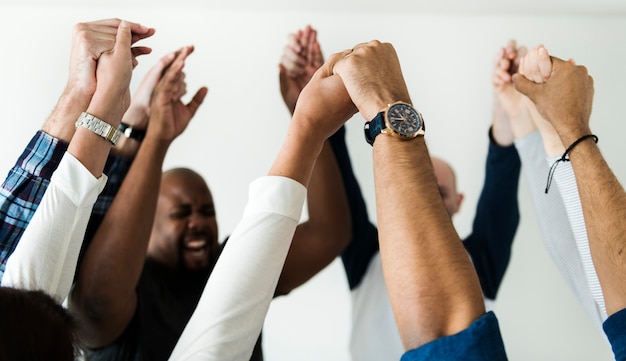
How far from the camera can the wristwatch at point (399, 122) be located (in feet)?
1.95

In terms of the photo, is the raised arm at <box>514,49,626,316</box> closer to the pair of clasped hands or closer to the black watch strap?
the pair of clasped hands

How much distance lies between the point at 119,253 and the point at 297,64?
2.10 ft

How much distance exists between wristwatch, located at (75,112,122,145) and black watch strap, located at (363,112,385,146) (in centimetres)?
38

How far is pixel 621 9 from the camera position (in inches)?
91.7

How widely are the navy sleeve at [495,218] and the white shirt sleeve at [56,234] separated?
122cm

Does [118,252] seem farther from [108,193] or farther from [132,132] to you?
[132,132]

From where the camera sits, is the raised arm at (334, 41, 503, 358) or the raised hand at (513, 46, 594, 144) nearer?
the raised arm at (334, 41, 503, 358)

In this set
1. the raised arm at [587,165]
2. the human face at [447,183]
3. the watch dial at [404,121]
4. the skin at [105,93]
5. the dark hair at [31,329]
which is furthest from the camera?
the human face at [447,183]

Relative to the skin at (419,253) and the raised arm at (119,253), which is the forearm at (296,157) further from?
the raised arm at (119,253)

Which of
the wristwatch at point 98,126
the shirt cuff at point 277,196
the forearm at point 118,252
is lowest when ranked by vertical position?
the forearm at point 118,252

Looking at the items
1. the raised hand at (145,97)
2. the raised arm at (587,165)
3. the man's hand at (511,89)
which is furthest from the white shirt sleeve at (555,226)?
the raised hand at (145,97)

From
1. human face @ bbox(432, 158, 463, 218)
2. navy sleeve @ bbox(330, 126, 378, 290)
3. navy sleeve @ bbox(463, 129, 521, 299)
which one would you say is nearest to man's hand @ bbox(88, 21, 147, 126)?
navy sleeve @ bbox(330, 126, 378, 290)

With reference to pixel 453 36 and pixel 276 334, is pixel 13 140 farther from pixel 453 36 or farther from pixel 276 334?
pixel 453 36

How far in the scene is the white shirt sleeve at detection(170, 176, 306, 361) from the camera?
69 cm
